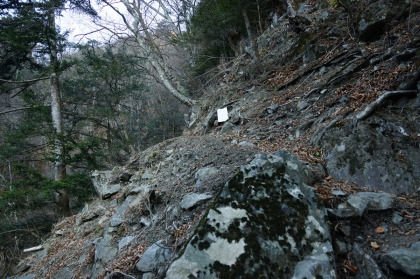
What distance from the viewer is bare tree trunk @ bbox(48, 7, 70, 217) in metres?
7.60

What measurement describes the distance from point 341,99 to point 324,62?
1.97 metres

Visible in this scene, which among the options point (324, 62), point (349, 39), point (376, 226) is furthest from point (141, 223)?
point (349, 39)

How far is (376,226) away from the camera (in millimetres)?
1844

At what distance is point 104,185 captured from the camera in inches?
238

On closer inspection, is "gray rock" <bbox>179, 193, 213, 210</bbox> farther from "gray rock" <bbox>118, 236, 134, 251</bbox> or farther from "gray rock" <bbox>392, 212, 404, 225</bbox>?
"gray rock" <bbox>392, 212, 404, 225</bbox>

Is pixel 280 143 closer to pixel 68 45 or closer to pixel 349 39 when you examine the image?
pixel 349 39

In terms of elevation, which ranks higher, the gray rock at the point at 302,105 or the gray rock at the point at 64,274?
the gray rock at the point at 302,105

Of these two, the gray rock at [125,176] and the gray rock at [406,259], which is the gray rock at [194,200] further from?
the gray rock at [125,176]

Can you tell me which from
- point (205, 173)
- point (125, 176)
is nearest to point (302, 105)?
point (205, 173)

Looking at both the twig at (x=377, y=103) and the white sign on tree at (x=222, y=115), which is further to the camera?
the white sign on tree at (x=222, y=115)

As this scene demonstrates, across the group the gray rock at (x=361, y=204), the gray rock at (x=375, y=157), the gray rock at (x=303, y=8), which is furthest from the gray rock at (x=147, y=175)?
the gray rock at (x=303, y=8)

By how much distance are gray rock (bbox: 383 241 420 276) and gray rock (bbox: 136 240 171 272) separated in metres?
1.81

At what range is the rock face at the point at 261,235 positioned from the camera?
4.77 ft

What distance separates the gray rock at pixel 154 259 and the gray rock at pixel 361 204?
1.71 metres
